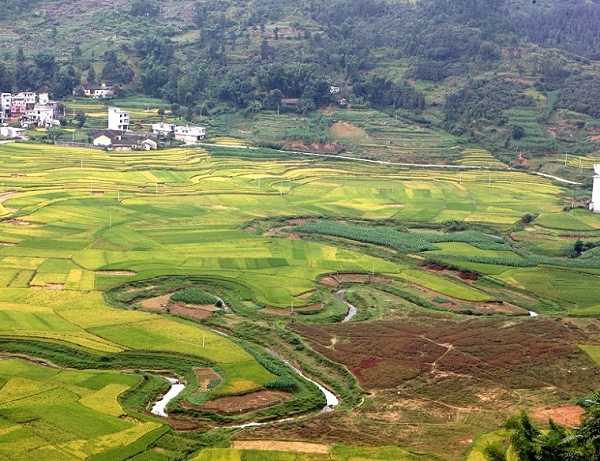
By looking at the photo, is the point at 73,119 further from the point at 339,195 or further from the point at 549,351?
the point at 549,351

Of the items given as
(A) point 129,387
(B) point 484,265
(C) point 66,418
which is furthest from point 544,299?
(C) point 66,418

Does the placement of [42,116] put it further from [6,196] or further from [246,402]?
[246,402]

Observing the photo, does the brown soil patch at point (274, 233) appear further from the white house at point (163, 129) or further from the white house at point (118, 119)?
the white house at point (118, 119)

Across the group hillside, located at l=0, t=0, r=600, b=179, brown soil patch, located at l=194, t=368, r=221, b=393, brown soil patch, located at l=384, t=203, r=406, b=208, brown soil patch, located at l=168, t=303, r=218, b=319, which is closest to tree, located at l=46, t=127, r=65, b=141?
hillside, located at l=0, t=0, r=600, b=179

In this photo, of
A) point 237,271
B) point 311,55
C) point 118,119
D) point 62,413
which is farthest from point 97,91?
point 62,413

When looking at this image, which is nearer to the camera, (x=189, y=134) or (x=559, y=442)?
(x=559, y=442)
